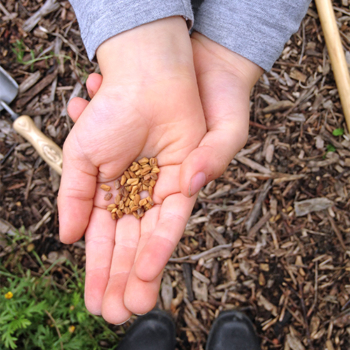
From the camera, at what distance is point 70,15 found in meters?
2.70

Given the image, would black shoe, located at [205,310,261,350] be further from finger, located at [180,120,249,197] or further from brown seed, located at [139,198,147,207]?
finger, located at [180,120,249,197]

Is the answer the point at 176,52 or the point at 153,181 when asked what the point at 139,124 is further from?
the point at 176,52

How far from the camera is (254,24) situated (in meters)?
1.81

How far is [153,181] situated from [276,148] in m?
1.23

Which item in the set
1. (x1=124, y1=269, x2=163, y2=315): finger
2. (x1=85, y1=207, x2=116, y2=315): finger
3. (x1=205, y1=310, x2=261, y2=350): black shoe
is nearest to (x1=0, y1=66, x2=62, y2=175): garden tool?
(x1=85, y1=207, x2=116, y2=315): finger

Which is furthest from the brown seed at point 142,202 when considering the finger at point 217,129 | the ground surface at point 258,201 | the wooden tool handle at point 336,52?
the wooden tool handle at point 336,52

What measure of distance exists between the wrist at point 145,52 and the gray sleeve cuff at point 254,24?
14.1 inches

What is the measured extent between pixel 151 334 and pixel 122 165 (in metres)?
1.41

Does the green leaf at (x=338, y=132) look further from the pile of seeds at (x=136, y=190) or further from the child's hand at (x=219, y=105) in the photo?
the pile of seeds at (x=136, y=190)

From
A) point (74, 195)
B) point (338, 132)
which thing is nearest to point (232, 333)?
point (74, 195)

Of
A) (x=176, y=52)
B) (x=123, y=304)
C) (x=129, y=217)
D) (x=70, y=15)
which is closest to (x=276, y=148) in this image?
(x=176, y=52)

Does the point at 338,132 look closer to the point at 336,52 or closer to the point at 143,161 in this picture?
the point at 336,52

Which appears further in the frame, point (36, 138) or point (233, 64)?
point (36, 138)

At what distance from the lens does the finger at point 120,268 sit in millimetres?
1431
